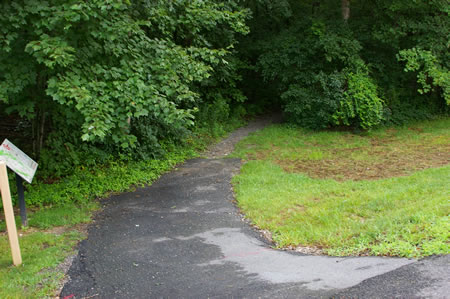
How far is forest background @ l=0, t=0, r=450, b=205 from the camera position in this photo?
19.2 ft

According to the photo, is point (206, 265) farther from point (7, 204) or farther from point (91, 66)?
point (91, 66)

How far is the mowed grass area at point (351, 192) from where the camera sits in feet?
16.2

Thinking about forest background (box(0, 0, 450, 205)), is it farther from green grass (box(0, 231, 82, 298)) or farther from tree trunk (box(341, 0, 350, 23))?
green grass (box(0, 231, 82, 298))

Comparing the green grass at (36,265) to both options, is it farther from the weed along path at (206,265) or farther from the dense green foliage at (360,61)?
the dense green foliage at (360,61)

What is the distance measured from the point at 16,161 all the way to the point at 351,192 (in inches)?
207

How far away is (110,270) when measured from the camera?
4805 mm

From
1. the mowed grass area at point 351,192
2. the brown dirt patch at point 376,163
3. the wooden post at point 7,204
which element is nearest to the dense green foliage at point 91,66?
the wooden post at point 7,204

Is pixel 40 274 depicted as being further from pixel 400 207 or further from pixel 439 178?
pixel 439 178

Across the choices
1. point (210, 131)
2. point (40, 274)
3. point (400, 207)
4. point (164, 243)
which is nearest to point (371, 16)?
point (210, 131)

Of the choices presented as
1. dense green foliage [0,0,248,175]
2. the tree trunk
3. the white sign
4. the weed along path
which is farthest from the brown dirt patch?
the tree trunk

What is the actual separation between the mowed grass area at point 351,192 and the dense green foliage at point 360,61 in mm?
1319

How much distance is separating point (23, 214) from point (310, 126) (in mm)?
9882

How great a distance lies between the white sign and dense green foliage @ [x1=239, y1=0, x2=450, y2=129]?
9676 mm

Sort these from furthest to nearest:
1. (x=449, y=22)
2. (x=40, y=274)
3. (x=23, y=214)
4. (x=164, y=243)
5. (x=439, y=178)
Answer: (x=449, y=22) < (x=439, y=178) < (x=23, y=214) < (x=164, y=243) < (x=40, y=274)
